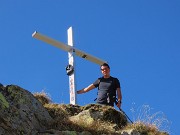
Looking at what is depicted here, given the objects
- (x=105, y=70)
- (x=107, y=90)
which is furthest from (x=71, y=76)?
(x=107, y=90)

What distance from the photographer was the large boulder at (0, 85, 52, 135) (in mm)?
6984

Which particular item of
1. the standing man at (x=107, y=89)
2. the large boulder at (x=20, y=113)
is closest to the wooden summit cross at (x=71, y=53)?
the standing man at (x=107, y=89)

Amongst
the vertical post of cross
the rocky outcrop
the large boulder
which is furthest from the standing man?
the large boulder

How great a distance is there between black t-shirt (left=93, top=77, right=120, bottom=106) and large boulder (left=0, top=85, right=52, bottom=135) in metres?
2.84

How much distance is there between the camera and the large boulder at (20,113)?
6.98 m

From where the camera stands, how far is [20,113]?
24.5ft

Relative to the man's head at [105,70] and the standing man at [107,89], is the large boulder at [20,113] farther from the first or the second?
the man's head at [105,70]

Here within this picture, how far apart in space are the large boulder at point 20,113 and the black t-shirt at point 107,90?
112 inches

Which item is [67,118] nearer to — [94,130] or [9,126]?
[94,130]

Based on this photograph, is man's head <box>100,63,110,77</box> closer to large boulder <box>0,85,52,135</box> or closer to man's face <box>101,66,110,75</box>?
man's face <box>101,66,110,75</box>

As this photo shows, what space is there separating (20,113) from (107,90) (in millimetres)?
3966

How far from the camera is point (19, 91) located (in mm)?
7973

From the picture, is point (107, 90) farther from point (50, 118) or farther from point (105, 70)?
point (50, 118)

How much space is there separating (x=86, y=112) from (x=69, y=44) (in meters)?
5.93
